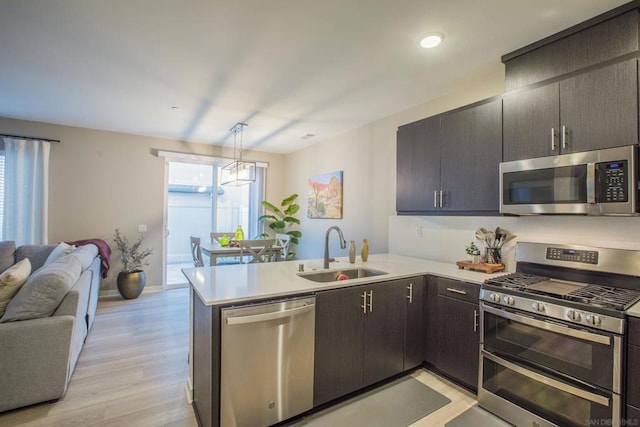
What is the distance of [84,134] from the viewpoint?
14.8 ft

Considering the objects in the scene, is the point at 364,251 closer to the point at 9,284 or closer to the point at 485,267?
the point at 485,267

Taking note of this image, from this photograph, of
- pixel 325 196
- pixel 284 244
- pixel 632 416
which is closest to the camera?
pixel 632 416

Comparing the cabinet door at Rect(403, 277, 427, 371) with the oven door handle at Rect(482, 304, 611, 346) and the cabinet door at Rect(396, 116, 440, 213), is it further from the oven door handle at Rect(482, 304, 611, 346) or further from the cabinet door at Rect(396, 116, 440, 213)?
the cabinet door at Rect(396, 116, 440, 213)

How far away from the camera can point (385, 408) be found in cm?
206

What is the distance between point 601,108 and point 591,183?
0.46 m

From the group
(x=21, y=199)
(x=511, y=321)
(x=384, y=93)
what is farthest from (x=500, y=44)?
(x=21, y=199)

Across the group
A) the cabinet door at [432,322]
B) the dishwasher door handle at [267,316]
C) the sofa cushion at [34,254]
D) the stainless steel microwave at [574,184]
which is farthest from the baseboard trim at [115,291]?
the stainless steel microwave at [574,184]

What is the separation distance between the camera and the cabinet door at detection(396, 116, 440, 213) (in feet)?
8.93

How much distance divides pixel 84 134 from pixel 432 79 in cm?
499

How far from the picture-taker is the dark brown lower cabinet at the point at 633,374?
1418 millimetres

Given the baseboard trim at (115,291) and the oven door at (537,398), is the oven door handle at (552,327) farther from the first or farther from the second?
the baseboard trim at (115,291)

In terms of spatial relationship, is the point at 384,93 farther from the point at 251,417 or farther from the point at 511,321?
the point at 251,417

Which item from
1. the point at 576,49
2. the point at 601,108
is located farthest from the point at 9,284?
the point at 576,49

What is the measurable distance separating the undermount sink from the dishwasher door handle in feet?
1.67
